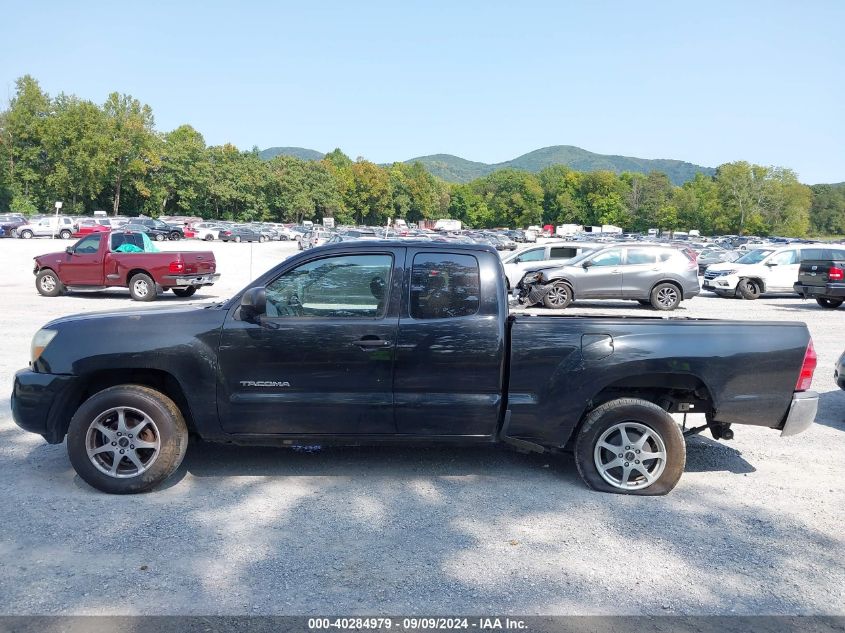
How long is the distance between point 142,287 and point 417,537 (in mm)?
15121

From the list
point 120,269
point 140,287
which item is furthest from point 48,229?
point 140,287

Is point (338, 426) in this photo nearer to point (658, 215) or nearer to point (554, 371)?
point (554, 371)

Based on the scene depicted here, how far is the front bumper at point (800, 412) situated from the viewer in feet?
16.7

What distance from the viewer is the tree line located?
8031 centimetres

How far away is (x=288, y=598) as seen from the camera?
3.59 metres

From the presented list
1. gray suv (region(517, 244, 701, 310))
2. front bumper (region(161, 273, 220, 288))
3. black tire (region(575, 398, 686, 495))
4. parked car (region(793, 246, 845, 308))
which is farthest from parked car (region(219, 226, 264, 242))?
black tire (region(575, 398, 686, 495))

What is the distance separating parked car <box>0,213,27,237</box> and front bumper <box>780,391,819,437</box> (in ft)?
205

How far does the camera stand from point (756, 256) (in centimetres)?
2320

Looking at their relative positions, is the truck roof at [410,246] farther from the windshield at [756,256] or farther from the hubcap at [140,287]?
the windshield at [756,256]

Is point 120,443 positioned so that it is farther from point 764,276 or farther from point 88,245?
point 764,276

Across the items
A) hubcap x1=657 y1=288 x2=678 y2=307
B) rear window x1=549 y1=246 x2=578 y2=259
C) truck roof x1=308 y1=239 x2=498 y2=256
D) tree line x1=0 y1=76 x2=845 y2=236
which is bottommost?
hubcap x1=657 y1=288 x2=678 y2=307

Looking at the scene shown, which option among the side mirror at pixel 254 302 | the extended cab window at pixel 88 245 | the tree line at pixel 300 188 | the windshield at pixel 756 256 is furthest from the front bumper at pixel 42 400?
the tree line at pixel 300 188

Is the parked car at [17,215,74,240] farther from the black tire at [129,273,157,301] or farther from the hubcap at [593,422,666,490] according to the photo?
the hubcap at [593,422,666,490]

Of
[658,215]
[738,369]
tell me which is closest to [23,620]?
[738,369]
